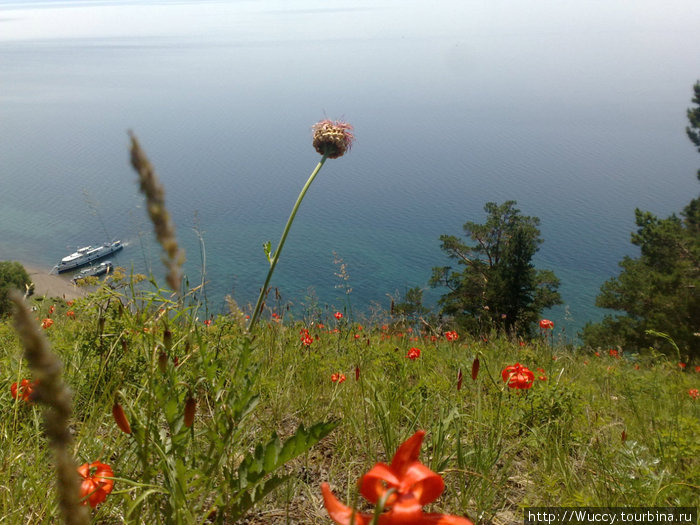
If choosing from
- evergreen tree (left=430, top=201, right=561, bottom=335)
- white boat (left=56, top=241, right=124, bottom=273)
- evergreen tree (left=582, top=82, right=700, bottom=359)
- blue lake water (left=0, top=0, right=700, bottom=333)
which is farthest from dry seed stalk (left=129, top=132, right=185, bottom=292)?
white boat (left=56, top=241, right=124, bottom=273)

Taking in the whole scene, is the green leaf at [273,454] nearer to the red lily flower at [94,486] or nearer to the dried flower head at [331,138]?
the red lily flower at [94,486]

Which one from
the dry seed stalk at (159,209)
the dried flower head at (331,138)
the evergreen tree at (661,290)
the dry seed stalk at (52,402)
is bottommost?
the evergreen tree at (661,290)

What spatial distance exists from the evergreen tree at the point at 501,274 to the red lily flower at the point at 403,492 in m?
21.4

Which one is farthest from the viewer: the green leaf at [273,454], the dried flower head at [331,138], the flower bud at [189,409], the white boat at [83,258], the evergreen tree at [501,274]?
the white boat at [83,258]

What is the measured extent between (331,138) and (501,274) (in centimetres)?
2240

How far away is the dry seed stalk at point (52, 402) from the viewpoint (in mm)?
414

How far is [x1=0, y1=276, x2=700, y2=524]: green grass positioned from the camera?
1474mm

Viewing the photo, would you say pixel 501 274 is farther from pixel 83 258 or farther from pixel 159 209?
pixel 83 258

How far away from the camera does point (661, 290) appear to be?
18359mm

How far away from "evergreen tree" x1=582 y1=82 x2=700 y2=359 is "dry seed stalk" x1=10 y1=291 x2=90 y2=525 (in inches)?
650

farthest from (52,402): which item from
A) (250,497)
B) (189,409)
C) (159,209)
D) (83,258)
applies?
(83,258)

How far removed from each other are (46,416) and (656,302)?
20754 mm

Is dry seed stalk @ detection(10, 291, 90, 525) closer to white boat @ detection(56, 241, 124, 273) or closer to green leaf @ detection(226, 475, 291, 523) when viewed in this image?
green leaf @ detection(226, 475, 291, 523)

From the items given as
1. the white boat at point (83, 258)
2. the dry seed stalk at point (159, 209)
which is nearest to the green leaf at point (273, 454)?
the dry seed stalk at point (159, 209)
